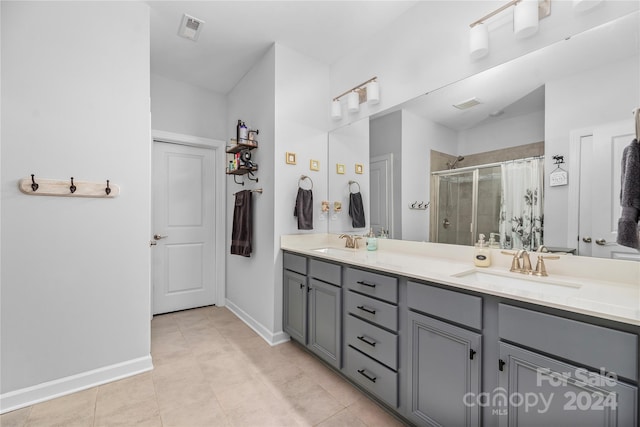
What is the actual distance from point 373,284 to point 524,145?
1134mm

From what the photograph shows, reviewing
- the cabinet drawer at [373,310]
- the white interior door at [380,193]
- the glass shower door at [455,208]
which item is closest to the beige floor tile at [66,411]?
the cabinet drawer at [373,310]

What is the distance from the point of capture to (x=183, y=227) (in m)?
3.32

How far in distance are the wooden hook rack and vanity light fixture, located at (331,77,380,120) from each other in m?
1.93

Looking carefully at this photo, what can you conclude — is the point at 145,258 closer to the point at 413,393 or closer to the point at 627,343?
the point at 413,393

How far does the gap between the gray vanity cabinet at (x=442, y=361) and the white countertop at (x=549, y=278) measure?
0.09 meters

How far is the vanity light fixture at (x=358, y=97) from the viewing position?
91.9 inches

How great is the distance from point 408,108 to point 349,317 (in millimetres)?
1580

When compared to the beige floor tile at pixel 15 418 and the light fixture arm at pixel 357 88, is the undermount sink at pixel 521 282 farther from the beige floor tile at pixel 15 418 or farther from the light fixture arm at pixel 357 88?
the beige floor tile at pixel 15 418

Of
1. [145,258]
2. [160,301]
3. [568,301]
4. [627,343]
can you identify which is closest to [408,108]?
[568,301]

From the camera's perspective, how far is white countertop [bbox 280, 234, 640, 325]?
0.95 m

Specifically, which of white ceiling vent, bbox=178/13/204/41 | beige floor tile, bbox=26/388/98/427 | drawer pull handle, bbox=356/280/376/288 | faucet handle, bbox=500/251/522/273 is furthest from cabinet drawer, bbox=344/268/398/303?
white ceiling vent, bbox=178/13/204/41

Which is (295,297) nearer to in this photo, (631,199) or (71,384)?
(71,384)

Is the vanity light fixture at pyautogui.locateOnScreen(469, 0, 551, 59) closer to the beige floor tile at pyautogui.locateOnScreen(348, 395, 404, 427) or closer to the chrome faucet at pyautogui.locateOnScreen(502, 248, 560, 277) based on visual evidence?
the chrome faucet at pyautogui.locateOnScreen(502, 248, 560, 277)

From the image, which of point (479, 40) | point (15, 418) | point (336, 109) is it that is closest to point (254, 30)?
point (336, 109)
